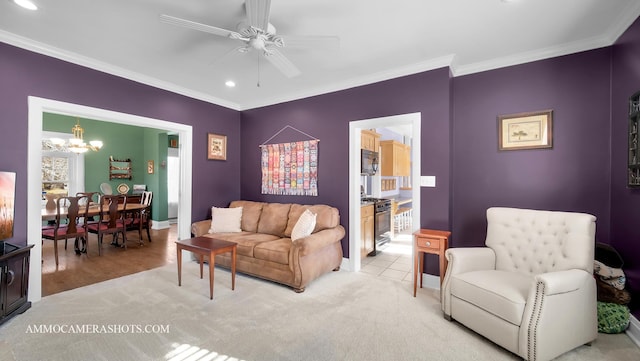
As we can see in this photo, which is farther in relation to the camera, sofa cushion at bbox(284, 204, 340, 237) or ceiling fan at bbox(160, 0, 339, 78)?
sofa cushion at bbox(284, 204, 340, 237)

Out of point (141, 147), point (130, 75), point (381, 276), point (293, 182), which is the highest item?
point (130, 75)

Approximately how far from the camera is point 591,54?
272 cm

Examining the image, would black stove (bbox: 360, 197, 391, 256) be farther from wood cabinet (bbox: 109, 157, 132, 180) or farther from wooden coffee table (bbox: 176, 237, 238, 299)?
wood cabinet (bbox: 109, 157, 132, 180)

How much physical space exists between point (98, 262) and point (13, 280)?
180 cm

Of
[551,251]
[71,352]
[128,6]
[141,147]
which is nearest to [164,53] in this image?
[128,6]

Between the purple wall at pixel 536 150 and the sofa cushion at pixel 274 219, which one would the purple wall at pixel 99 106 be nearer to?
the sofa cushion at pixel 274 219

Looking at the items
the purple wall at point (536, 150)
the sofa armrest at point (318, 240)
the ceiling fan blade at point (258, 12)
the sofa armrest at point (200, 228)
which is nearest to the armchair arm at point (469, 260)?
the purple wall at point (536, 150)

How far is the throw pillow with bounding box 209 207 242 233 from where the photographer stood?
4.14 m

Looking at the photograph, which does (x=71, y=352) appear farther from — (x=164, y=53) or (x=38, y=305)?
(x=164, y=53)

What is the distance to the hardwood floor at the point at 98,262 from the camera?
10.9 ft

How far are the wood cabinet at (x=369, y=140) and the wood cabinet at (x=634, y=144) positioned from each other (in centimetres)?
290

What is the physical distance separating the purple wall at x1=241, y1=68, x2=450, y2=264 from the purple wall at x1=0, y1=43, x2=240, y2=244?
1.40 feet

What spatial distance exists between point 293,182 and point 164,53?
242 centimetres

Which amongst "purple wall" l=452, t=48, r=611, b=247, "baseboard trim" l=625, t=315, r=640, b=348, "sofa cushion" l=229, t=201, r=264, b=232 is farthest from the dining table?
"baseboard trim" l=625, t=315, r=640, b=348
